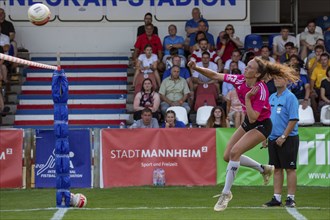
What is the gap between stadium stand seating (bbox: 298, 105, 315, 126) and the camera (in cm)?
2181

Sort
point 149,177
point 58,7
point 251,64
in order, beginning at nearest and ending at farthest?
point 251,64 → point 149,177 → point 58,7

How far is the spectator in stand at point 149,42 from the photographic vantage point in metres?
25.0

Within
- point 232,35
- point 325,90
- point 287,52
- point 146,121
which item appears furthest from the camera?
point 232,35

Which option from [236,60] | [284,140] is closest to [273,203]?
[284,140]

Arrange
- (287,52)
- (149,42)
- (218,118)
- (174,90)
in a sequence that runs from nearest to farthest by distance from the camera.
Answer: (218,118)
(174,90)
(287,52)
(149,42)

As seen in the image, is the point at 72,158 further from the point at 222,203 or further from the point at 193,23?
the point at 193,23

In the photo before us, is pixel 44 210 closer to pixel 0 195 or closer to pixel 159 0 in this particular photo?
pixel 0 195

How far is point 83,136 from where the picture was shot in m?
20.0

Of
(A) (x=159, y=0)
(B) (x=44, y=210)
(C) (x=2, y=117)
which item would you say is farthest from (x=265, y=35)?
(B) (x=44, y=210)

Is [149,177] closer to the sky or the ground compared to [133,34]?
closer to the ground

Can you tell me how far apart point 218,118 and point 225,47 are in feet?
15.8

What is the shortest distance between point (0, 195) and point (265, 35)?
38.8 feet

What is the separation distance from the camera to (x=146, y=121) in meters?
20.8

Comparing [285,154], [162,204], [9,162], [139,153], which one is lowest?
[162,204]
